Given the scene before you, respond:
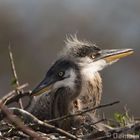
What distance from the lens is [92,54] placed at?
8.37 metres

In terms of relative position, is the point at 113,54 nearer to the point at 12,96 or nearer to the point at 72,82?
the point at 72,82

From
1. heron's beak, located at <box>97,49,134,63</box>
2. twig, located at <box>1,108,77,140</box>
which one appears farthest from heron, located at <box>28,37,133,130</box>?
twig, located at <box>1,108,77,140</box>

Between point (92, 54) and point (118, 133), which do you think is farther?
point (92, 54)

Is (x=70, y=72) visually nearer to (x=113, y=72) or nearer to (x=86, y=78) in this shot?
(x=86, y=78)

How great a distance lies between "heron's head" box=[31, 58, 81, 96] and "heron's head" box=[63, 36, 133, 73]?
0.44 ft

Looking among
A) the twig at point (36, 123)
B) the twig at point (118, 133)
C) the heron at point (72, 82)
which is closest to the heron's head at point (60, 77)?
the heron at point (72, 82)

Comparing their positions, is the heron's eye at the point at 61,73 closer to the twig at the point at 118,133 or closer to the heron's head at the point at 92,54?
the heron's head at the point at 92,54

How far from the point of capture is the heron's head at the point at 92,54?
8.24 metres

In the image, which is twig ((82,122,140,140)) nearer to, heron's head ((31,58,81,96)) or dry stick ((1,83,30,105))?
dry stick ((1,83,30,105))

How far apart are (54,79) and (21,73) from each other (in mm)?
7887

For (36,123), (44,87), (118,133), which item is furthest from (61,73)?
(118,133)

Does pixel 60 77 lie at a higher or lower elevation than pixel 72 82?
higher

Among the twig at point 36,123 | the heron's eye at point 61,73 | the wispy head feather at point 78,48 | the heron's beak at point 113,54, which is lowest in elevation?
the twig at point 36,123

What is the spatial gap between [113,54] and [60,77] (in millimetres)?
630
